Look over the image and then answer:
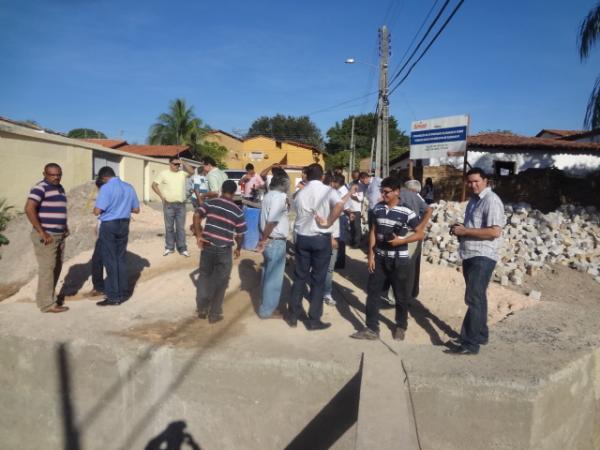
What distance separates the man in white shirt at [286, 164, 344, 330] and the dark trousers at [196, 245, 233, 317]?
0.83 m

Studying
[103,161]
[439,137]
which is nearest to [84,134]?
[103,161]

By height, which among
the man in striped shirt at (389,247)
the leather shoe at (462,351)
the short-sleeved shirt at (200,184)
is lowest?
the leather shoe at (462,351)

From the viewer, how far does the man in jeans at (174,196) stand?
717cm

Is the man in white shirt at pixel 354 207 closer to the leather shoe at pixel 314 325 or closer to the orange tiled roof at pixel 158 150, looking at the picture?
the leather shoe at pixel 314 325

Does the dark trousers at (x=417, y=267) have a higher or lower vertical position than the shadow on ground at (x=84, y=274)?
higher

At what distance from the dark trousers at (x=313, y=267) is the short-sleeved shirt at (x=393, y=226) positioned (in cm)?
58

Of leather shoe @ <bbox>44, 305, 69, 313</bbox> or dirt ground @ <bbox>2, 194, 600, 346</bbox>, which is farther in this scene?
leather shoe @ <bbox>44, 305, 69, 313</bbox>

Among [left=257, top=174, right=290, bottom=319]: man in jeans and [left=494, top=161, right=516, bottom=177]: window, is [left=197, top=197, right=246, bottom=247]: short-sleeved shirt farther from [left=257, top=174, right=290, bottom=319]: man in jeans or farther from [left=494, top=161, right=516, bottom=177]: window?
[left=494, top=161, right=516, bottom=177]: window

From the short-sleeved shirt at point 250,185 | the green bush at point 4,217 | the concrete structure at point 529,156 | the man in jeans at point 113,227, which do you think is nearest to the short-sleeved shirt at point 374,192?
the short-sleeved shirt at point 250,185

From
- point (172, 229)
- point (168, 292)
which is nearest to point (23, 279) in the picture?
point (172, 229)

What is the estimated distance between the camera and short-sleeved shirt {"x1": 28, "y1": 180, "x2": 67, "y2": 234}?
495 cm

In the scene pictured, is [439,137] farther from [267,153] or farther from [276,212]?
[267,153]

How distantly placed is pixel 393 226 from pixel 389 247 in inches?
8.5

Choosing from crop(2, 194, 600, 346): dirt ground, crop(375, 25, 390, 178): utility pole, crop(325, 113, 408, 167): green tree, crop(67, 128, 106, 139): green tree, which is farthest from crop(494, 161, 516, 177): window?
crop(67, 128, 106, 139): green tree
